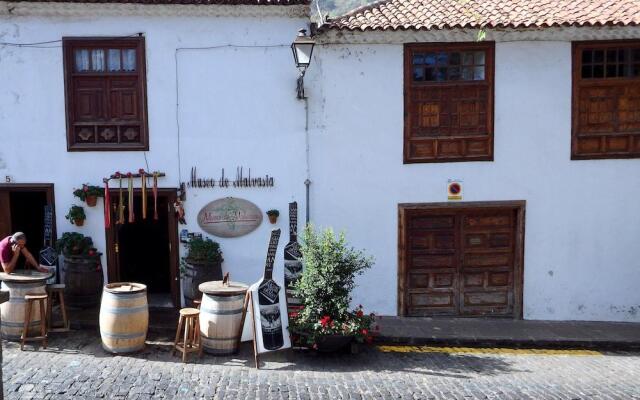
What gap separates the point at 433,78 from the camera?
393 inches

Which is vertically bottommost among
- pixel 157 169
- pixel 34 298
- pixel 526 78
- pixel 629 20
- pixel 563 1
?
pixel 34 298

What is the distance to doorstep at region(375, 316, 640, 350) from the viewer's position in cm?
902

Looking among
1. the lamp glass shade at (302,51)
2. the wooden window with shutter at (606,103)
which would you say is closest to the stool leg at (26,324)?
the lamp glass shade at (302,51)

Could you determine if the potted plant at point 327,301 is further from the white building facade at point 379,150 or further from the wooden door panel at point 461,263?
the wooden door panel at point 461,263

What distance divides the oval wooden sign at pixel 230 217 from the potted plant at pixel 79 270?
6.01 feet

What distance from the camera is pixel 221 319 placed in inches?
313

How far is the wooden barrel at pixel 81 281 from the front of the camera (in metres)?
9.45

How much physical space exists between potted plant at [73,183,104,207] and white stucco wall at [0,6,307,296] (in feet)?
0.56

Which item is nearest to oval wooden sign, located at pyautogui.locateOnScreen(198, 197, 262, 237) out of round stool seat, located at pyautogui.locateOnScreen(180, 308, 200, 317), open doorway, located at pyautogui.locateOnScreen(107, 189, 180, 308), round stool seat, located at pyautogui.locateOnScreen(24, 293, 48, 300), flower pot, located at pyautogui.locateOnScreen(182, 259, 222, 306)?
flower pot, located at pyautogui.locateOnScreen(182, 259, 222, 306)

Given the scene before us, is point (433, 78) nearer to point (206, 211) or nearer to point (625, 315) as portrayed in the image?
point (206, 211)

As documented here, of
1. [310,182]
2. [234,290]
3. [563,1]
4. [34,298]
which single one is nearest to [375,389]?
[234,290]

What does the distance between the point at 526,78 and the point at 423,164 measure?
7.40 feet

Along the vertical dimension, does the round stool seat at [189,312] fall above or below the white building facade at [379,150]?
below

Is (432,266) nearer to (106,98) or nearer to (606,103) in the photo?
(606,103)
